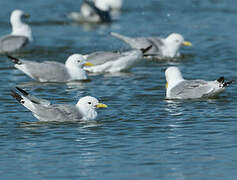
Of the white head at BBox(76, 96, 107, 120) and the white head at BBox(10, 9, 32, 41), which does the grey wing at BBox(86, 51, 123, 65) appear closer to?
the white head at BBox(10, 9, 32, 41)

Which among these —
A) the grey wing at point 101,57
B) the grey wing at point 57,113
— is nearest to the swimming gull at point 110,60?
the grey wing at point 101,57

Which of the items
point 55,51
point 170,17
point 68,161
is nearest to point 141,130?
point 68,161

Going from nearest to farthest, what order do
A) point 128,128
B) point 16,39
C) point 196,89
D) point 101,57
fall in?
point 128,128 < point 196,89 < point 101,57 < point 16,39

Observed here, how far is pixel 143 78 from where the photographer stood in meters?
14.7

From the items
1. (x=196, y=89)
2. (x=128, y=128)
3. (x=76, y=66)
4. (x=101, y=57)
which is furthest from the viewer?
(x=101, y=57)

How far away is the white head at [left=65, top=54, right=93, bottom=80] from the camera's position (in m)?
14.3

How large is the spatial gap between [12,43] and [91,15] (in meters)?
7.61

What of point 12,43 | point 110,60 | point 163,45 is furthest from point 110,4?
point 110,60

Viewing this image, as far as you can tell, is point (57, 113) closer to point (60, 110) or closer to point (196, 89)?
point (60, 110)

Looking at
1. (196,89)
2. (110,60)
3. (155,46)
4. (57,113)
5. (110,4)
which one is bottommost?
(57,113)

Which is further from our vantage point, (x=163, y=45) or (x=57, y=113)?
(x=163, y=45)

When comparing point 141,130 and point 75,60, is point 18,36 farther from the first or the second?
point 141,130

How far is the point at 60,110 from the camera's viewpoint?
10500 millimetres

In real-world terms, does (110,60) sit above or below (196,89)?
above
